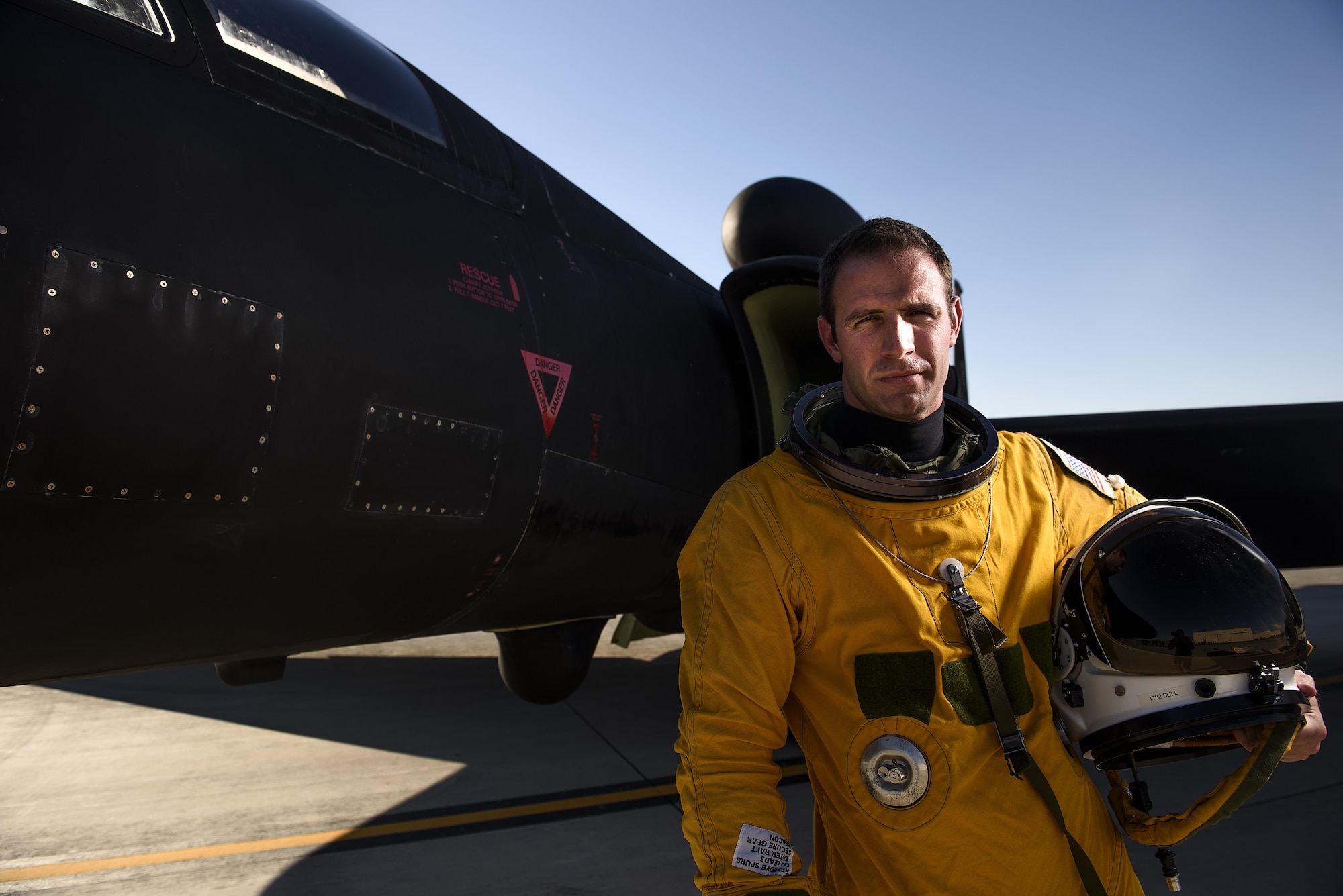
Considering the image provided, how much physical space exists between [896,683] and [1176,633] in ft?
1.79

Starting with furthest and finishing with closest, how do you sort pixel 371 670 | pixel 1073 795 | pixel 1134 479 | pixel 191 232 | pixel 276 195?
pixel 371 670
pixel 1134 479
pixel 276 195
pixel 191 232
pixel 1073 795

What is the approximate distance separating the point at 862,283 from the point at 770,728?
36.0 inches

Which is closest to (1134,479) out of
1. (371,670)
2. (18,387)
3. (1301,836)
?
(1301,836)

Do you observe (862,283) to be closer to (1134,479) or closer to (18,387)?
(18,387)

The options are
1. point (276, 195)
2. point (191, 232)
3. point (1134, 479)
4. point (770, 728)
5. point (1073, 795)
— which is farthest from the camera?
point (1134, 479)

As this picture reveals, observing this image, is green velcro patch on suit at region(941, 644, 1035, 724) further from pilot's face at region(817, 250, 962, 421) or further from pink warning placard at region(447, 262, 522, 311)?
pink warning placard at region(447, 262, 522, 311)

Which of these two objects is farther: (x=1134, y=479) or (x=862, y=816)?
(x=1134, y=479)

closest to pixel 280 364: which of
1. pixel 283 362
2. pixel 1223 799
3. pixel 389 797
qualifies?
pixel 283 362

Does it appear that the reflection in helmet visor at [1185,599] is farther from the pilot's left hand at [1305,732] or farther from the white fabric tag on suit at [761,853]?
the white fabric tag on suit at [761,853]

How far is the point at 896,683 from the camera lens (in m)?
1.62

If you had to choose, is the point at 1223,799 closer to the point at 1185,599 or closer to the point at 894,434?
the point at 1185,599

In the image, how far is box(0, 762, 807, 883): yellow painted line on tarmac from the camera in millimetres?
3854

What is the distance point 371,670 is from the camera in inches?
347

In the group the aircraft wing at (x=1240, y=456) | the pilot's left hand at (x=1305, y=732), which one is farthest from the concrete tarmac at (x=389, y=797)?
the pilot's left hand at (x=1305, y=732)
